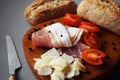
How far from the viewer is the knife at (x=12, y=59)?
1.25 metres

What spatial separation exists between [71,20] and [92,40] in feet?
0.62

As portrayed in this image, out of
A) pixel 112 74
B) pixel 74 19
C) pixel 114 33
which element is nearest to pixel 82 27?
pixel 74 19

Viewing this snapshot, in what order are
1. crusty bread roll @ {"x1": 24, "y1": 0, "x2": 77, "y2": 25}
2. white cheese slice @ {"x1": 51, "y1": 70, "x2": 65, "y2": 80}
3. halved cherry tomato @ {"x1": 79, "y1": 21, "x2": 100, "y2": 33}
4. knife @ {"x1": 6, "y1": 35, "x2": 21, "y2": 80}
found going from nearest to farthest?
white cheese slice @ {"x1": 51, "y1": 70, "x2": 65, "y2": 80} → knife @ {"x1": 6, "y1": 35, "x2": 21, "y2": 80} → halved cherry tomato @ {"x1": 79, "y1": 21, "x2": 100, "y2": 33} → crusty bread roll @ {"x1": 24, "y1": 0, "x2": 77, "y2": 25}

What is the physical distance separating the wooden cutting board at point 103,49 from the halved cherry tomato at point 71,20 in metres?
0.05

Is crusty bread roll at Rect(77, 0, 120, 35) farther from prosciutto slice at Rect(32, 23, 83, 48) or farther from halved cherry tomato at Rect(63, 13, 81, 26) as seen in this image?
prosciutto slice at Rect(32, 23, 83, 48)

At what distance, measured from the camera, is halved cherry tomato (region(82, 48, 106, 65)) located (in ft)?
3.86

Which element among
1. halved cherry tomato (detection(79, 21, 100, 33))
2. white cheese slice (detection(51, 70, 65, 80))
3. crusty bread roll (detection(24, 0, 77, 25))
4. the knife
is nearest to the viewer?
white cheese slice (detection(51, 70, 65, 80))

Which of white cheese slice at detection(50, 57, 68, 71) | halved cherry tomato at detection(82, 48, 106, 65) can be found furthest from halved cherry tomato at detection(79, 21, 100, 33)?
white cheese slice at detection(50, 57, 68, 71)

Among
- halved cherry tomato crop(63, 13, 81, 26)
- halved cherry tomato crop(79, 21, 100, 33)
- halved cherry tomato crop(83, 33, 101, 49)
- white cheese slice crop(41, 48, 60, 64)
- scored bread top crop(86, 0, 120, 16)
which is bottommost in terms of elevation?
white cheese slice crop(41, 48, 60, 64)

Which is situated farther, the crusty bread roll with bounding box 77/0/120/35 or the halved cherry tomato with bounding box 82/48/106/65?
the crusty bread roll with bounding box 77/0/120/35

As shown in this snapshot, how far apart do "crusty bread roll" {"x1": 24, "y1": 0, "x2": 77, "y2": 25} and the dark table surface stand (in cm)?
7

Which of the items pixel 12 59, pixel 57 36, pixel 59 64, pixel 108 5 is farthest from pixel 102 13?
pixel 12 59

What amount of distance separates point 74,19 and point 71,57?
11.1 inches

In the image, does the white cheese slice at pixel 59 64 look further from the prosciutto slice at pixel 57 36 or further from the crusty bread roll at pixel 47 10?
the crusty bread roll at pixel 47 10
